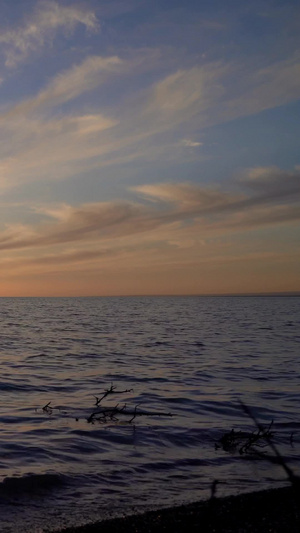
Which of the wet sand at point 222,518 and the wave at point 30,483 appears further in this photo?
the wave at point 30,483

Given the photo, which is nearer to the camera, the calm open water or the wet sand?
the wet sand

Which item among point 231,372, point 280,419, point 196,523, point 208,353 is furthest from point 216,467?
point 208,353

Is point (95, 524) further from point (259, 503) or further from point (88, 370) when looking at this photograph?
point (88, 370)

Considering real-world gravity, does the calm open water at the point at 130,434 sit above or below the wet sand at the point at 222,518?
below

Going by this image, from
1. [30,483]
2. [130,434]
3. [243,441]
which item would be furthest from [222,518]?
[130,434]

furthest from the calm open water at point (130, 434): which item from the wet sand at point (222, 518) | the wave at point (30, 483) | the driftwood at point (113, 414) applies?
the wet sand at point (222, 518)

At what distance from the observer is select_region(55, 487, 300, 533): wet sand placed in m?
5.13

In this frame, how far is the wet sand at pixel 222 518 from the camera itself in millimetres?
5133

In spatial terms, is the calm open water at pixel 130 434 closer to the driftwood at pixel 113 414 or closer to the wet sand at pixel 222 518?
the driftwood at pixel 113 414

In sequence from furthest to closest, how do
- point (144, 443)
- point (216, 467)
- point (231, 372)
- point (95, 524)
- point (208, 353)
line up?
point (208, 353)
point (231, 372)
point (144, 443)
point (216, 467)
point (95, 524)

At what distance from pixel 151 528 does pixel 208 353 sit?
22028mm

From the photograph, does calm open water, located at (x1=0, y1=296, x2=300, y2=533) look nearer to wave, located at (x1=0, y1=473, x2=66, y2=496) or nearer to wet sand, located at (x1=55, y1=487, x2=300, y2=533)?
wave, located at (x1=0, y1=473, x2=66, y2=496)

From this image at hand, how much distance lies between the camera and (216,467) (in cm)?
850

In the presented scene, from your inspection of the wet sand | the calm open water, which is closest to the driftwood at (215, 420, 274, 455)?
the calm open water
